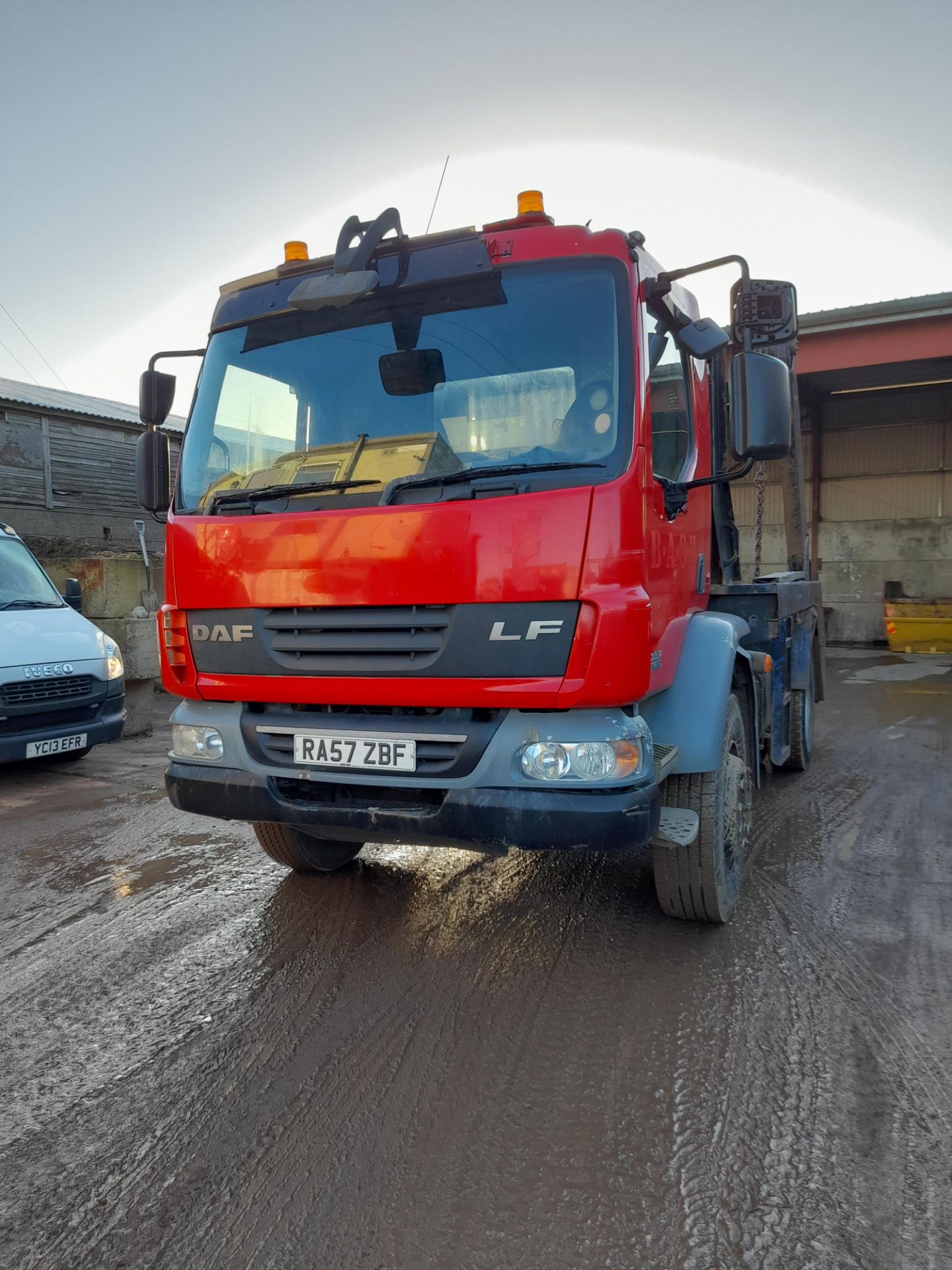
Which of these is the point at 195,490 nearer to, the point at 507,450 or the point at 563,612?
the point at 507,450

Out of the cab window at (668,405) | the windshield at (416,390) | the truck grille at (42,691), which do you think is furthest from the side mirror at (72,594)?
the cab window at (668,405)

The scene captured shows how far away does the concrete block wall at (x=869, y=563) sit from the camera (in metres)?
18.7

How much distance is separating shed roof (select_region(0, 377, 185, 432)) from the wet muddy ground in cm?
1622

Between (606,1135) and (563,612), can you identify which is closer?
(606,1135)

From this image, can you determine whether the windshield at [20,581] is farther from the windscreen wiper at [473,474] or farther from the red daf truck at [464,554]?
the windscreen wiper at [473,474]

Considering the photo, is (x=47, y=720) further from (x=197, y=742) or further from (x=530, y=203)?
(x=530, y=203)

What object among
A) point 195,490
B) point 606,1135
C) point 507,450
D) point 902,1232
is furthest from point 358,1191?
point 195,490

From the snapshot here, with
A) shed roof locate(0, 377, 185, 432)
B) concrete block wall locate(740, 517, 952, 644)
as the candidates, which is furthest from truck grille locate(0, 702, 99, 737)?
concrete block wall locate(740, 517, 952, 644)

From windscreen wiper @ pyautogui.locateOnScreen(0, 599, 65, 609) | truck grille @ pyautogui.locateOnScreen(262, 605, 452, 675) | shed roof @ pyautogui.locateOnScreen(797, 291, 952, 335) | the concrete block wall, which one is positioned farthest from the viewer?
the concrete block wall

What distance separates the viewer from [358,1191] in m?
2.06

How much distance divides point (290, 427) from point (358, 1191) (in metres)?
2.57

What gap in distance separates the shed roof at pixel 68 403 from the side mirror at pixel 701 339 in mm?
16299

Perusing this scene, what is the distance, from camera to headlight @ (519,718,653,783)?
272 cm

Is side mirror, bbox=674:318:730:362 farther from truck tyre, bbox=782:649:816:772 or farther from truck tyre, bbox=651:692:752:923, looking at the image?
truck tyre, bbox=782:649:816:772
